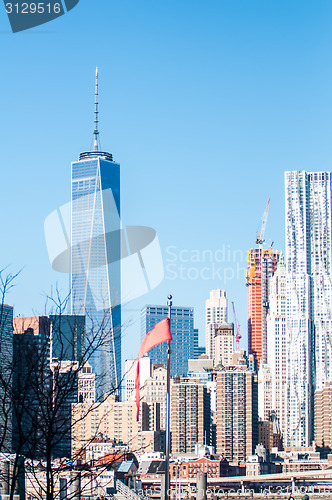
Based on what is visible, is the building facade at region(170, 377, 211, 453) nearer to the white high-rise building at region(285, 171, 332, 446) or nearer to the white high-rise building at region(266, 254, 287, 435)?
the white high-rise building at region(285, 171, 332, 446)

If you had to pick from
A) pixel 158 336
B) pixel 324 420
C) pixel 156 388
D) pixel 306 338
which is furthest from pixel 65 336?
pixel 306 338

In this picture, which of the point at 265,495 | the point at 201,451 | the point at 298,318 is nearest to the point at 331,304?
the point at 298,318

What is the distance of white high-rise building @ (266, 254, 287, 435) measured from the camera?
179m

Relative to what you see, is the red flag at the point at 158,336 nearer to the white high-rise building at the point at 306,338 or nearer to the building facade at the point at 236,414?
the building facade at the point at 236,414

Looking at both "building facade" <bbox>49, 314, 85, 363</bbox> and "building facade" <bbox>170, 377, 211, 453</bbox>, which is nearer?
"building facade" <bbox>49, 314, 85, 363</bbox>

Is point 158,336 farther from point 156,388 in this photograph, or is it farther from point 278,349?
point 278,349

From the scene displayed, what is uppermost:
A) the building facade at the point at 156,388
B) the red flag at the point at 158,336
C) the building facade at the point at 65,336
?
the building facade at the point at 156,388

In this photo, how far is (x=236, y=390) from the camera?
14925 centimetres

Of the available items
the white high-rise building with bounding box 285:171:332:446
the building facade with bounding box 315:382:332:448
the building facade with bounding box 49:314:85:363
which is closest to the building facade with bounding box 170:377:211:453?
the building facade with bounding box 315:382:332:448

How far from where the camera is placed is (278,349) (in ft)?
619

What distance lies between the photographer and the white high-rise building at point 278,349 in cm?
17912

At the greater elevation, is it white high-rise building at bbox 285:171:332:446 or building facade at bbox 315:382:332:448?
white high-rise building at bbox 285:171:332:446

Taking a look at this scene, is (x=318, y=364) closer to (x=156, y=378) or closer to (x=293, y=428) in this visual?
(x=293, y=428)

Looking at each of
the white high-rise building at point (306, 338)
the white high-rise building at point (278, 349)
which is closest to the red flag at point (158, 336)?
the white high-rise building at point (306, 338)
